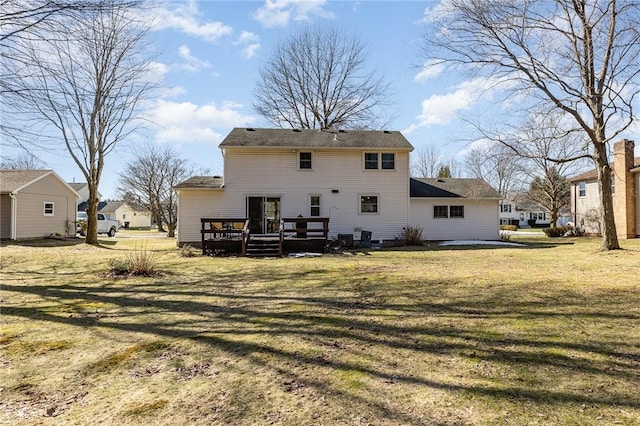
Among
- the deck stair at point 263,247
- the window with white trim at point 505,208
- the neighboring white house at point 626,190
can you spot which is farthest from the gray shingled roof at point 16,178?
the window with white trim at point 505,208

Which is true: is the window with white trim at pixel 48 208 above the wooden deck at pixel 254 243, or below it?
above

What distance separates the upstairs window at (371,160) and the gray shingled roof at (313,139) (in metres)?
0.46

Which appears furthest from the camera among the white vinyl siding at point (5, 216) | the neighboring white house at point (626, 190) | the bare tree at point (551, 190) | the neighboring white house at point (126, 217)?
the neighboring white house at point (126, 217)

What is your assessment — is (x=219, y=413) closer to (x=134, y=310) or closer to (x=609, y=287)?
(x=134, y=310)

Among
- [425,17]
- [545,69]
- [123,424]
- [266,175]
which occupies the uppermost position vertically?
[425,17]

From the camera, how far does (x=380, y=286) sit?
303 inches

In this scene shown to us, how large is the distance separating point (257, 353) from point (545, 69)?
14.4 m

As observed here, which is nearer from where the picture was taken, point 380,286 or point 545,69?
point 380,286

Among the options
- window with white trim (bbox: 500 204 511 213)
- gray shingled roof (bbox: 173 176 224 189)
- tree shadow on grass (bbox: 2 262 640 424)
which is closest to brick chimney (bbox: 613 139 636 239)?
tree shadow on grass (bbox: 2 262 640 424)

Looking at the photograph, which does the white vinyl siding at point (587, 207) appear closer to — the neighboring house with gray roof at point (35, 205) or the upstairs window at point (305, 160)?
→ the upstairs window at point (305, 160)

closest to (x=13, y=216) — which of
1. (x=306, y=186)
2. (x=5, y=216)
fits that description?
(x=5, y=216)

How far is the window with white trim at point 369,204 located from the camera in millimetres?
19422

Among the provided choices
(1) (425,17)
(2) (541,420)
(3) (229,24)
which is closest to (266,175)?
(3) (229,24)

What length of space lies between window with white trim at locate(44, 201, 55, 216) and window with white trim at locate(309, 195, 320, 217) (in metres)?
17.1
